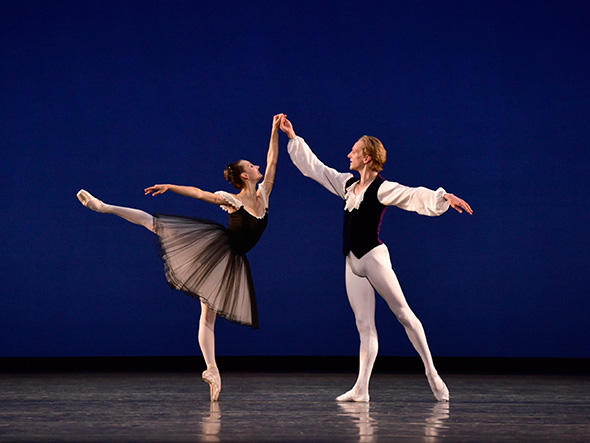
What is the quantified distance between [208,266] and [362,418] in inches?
45.1

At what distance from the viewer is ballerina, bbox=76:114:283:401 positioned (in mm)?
3914

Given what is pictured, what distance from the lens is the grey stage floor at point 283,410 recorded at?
2.87 meters

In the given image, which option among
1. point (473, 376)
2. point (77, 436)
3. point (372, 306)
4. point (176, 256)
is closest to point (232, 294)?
point (176, 256)

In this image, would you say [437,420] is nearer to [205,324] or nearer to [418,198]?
[418,198]

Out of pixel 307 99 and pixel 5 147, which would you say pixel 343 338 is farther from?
pixel 5 147

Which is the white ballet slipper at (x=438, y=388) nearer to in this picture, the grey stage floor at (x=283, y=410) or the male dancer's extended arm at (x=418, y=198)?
the grey stage floor at (x=283, y=410)

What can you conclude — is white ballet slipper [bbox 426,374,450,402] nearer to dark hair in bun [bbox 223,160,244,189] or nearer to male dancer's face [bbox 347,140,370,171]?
male dancer's face [bbox 347,140,370,171]

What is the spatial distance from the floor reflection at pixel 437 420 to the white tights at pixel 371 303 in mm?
246

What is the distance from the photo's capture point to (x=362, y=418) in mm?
3279

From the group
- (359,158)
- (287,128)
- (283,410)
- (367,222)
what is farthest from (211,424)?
(287,128)

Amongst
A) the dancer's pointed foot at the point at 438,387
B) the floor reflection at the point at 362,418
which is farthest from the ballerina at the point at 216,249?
the dancer's pointed foot at the point at 438,387

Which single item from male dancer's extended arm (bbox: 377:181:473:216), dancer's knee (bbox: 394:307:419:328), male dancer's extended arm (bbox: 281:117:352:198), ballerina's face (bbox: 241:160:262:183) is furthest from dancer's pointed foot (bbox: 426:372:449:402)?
ballerina's face (bbox: 241:160:262:183)

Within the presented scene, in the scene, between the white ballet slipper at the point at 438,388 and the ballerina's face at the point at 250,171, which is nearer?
the white ballet slipper at the point at 438,388

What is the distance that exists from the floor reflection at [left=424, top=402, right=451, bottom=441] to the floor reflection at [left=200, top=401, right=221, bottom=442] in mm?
721
